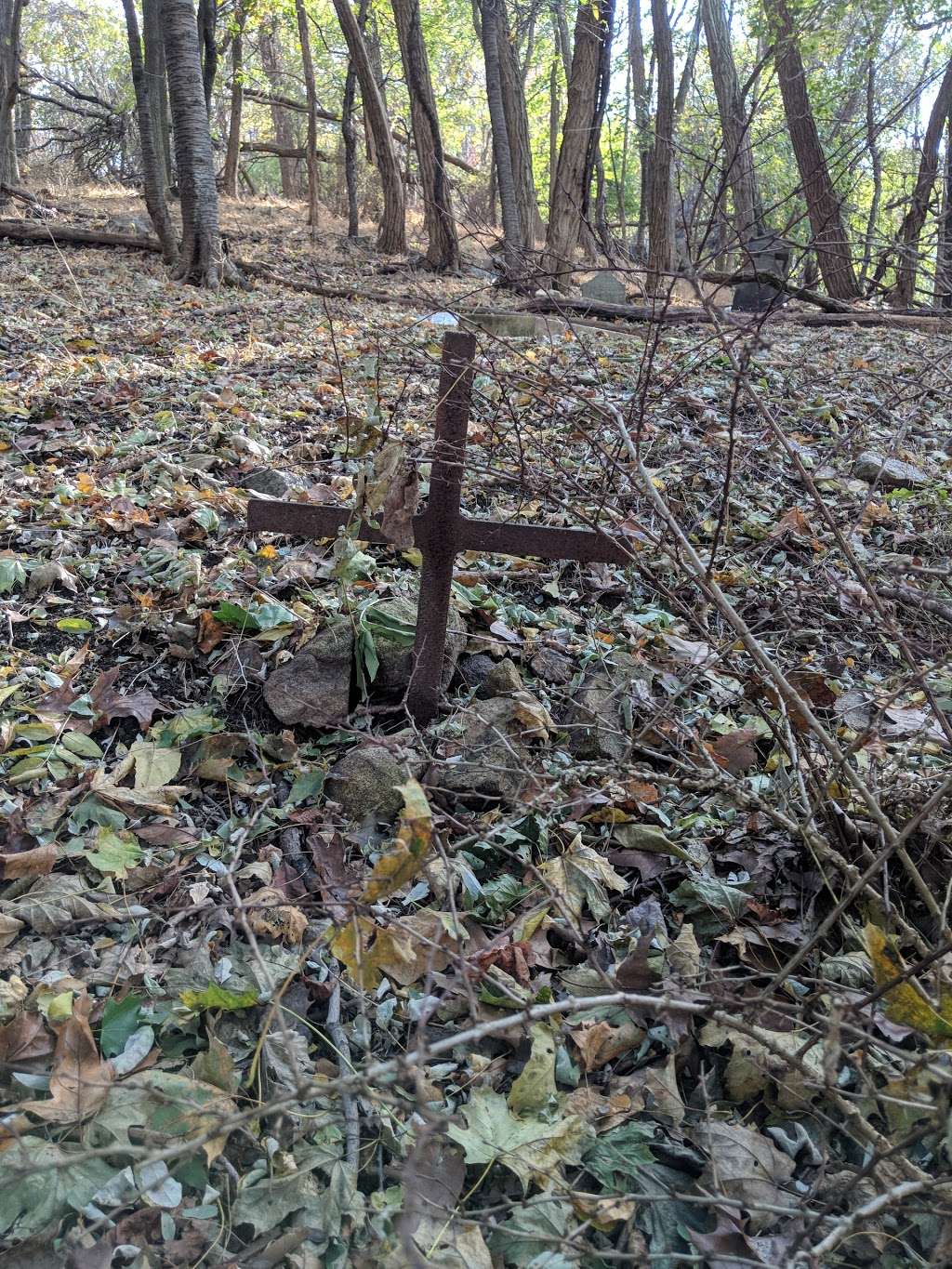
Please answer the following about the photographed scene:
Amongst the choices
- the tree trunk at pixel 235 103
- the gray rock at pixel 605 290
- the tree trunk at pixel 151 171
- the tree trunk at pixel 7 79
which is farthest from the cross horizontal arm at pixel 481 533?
the tree trunk at pixel 235 103

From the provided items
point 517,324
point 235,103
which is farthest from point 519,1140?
point 235,103

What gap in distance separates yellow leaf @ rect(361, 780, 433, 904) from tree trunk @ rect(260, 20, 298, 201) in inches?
803

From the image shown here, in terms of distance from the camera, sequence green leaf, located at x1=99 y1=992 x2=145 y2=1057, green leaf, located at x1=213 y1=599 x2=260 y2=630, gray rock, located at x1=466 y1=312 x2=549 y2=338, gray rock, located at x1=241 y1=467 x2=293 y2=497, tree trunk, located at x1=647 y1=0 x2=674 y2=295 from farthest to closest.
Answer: tree trunk, located at x1=647 y1=0 x2=674 y2=295
gray rock, located at x1=466 y1=312 x2=549 y2=338
gray rock, located at x1=241 y1=467 x2=293 y2=497
green leaf, located at x1=213 y1=599 x2=260 y2=630
green leaf, located at x1=99 y1=992 x2=145 y2=1057

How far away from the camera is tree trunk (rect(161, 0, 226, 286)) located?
792 centimetres

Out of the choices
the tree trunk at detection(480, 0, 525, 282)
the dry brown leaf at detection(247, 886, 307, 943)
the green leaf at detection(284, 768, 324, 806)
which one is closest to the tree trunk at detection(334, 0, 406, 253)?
the tree trunk at detection(480, 0, 525, 282)

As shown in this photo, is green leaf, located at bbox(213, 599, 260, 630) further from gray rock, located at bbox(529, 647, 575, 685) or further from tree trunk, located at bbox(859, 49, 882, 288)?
tree trunk, located at bbox(859, 49, 882, 288)

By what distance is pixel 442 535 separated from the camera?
2.54 metres

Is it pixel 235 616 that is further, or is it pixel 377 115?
pixel 377 115

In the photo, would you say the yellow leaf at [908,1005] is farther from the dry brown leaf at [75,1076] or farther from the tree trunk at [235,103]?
the tree trunk at [235,103]

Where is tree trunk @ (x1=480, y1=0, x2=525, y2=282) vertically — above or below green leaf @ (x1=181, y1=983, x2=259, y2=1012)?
above

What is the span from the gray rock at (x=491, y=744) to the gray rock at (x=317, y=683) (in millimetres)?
342

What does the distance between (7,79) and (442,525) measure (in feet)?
43.5

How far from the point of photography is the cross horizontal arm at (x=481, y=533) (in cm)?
257

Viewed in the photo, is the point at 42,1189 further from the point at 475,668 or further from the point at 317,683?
the point at 475,668
